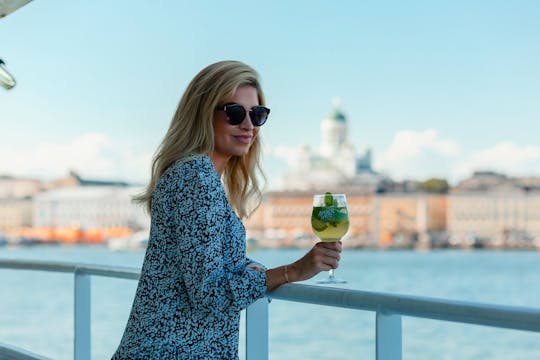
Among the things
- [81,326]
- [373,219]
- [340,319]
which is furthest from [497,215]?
[81,326]

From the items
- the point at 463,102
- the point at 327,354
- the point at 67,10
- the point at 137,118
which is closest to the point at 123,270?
the point at 327,354

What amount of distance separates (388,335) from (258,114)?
36 centimetres

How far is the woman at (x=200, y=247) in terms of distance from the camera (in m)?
1.30

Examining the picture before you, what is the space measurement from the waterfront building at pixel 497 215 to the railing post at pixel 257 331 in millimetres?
70804

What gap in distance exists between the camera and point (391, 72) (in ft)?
200

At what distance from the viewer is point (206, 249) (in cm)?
129

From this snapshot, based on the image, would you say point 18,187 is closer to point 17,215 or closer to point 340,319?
point 17,215

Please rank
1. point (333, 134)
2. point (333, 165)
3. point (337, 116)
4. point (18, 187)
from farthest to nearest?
point (18, 187) → point (333, 134) → point (333, 165) → point (337, 116)

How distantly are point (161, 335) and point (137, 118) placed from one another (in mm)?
57408

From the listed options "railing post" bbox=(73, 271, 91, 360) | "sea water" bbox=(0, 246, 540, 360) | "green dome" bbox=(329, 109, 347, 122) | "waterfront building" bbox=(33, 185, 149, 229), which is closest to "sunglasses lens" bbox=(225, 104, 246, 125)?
"railing post" bbox=(73, 271, 91, 360)

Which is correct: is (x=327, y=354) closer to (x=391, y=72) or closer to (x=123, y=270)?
(x=123, y=270)

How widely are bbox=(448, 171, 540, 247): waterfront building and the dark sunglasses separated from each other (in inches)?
2795

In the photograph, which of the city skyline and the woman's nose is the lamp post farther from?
the city skyline

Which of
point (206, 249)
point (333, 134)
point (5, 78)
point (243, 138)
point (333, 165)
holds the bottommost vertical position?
point (206, 249)
